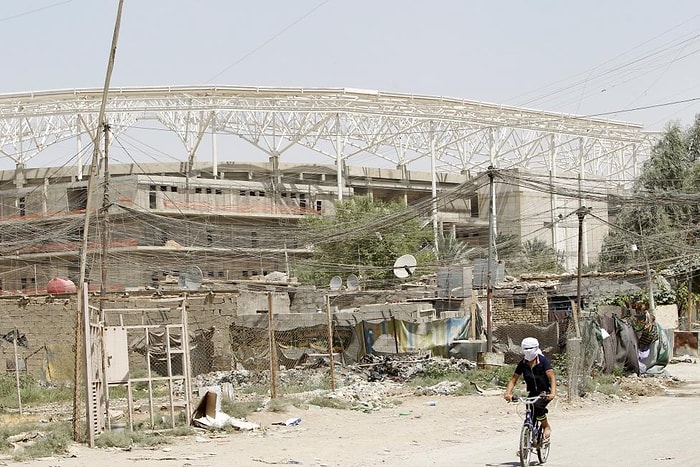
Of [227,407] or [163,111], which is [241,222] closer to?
[163,111]

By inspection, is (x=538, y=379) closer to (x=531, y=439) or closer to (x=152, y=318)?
(x=531, y=439)

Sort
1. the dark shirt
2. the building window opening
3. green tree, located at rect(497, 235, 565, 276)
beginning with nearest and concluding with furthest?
the dark shirt → green tree, located at rect(497, 235, 565, 276) → the building window opening

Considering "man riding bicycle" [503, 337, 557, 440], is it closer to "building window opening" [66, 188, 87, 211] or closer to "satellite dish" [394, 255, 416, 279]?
"satellite dish" [394, 255, 416, 279]

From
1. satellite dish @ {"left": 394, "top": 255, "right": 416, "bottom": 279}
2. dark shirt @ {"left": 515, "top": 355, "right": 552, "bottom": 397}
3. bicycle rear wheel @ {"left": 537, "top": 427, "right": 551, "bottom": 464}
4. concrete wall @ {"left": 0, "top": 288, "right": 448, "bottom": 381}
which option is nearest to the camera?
bicycle rear wheel @ {"left": 537, "top": 427, "right": 551, "bottom": 464}

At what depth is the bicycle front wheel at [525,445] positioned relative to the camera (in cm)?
1136

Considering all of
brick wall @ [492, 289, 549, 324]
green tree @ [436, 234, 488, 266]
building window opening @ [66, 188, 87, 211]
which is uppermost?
building window opening @ [66, 188, 87, 211]

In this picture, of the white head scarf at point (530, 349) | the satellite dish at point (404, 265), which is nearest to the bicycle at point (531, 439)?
the white head scarf at point (530, 349)

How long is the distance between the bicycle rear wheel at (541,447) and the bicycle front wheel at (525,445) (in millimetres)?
210

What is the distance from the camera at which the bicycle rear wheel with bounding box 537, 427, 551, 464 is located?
11.7 m

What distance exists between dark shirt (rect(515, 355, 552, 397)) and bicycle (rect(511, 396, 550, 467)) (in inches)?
5.7

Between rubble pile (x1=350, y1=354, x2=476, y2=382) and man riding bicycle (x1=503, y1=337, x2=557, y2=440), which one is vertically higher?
man riding bicycle (x1=503, y1=337, x2=557, y2=440)

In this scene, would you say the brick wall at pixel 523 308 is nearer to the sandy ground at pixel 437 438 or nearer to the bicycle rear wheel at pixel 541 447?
the sandy ground at pixel 437 438

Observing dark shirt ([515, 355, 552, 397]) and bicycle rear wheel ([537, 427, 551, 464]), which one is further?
dark shirt ([515, 355, 552, 397])

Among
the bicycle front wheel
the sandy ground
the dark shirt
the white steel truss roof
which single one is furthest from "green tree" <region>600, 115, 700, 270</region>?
the bicycle front wheel
